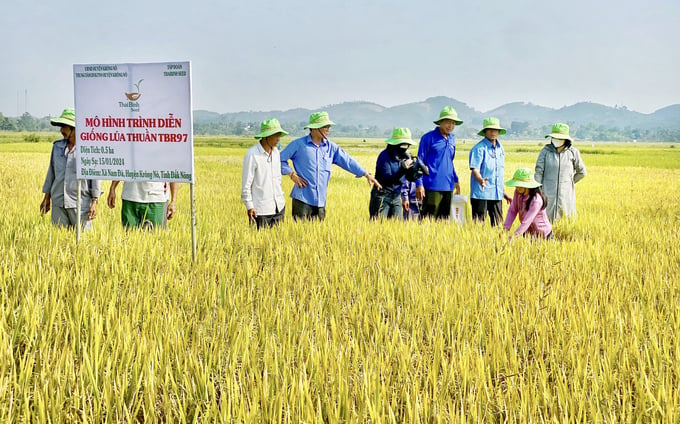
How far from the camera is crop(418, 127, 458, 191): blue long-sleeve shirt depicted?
6.54 meters

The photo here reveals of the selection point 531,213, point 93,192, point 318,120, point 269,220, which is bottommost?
point 269,220

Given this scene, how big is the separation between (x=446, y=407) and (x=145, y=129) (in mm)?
3275

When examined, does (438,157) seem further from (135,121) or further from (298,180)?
(135,121)

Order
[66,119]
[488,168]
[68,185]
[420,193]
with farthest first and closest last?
[420,193] → [488,168] → [68,185] → [66,119]

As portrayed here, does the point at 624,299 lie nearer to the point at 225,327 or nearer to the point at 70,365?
the point at 225,327

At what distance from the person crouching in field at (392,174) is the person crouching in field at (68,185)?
120 inches

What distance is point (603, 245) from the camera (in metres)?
5.34

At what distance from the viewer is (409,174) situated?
632cm

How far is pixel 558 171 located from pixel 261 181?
3.57 metres

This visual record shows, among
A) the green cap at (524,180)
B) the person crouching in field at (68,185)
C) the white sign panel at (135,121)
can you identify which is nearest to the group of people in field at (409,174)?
the green cap at (524,180)

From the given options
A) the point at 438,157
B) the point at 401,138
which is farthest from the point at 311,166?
the point at 438,157

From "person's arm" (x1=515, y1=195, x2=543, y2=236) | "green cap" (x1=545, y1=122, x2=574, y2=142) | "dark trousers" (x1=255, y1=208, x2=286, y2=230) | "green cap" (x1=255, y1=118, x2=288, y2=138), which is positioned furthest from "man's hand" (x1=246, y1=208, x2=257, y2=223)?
"green cap" (x1=545, y1=122, x2=574, y2=142)

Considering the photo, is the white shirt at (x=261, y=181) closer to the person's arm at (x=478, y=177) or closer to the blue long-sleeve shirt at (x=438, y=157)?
the blue long-sleeve shirt at (x=438, y=157)

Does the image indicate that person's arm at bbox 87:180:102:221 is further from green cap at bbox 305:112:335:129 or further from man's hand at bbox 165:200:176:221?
green cap at bbox 305:112:335:129
